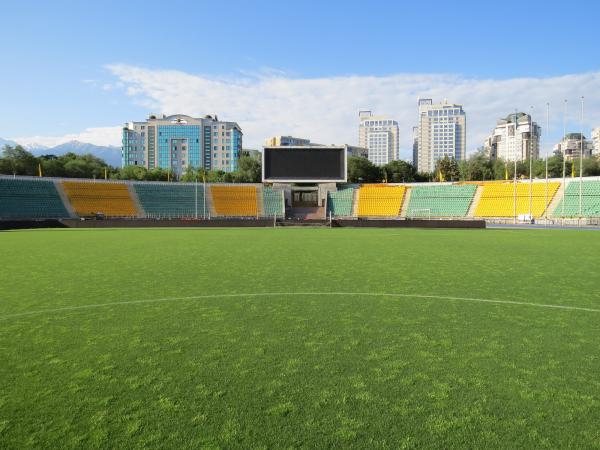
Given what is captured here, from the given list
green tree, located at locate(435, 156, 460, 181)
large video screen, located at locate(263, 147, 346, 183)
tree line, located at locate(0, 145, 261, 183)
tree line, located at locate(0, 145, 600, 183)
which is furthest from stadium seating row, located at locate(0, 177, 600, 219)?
green tree, located at locate(435, 156, 460, 181)

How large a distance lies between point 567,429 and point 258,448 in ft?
8.16

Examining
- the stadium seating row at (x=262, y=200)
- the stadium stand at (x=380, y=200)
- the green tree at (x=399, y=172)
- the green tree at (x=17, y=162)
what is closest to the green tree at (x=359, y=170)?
the green tree at (x=399, y=172)

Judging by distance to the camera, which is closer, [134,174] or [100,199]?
[100,199]

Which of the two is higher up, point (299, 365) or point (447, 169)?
point (447, 169)

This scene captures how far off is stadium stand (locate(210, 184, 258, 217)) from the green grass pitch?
55440 millimetres

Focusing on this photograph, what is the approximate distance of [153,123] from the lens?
511 ft

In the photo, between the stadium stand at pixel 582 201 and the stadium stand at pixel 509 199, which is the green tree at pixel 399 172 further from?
the stadium stand at pixel 582 201

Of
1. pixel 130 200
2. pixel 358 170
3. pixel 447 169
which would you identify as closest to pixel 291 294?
pixel 130 200

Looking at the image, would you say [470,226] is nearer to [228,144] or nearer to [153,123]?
[228,144]

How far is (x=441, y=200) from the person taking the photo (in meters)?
66.1

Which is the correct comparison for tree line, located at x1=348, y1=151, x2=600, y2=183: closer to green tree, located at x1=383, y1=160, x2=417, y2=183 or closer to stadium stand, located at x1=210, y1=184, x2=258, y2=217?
green tree, located at x1=383, y1=160, x2=417, y2=183

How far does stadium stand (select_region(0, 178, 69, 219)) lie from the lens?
5353 centimetres

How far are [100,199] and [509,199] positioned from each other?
182 ft

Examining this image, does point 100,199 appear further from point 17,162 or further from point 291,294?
point 291,294
